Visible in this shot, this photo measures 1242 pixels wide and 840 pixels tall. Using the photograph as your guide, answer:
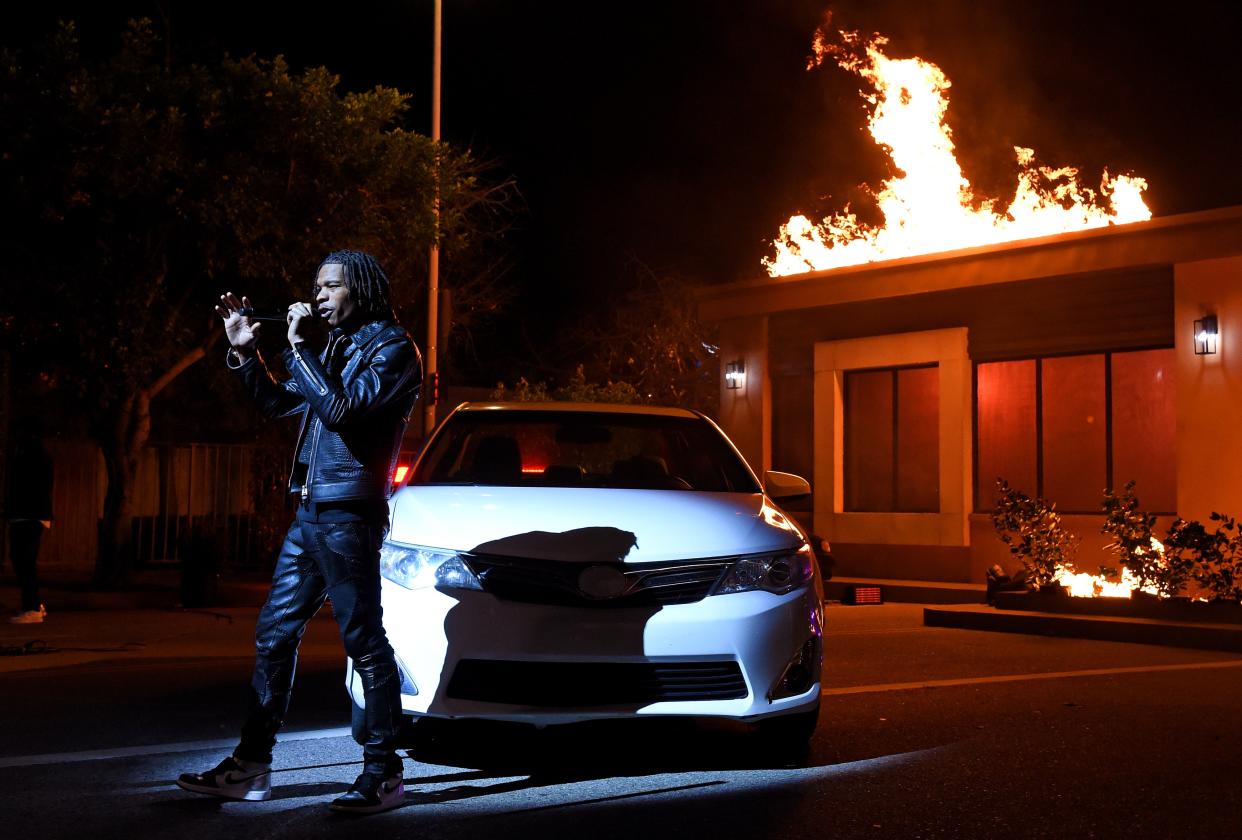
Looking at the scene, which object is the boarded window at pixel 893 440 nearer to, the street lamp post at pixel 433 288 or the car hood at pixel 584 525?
the street lamp post at pixel 433 288

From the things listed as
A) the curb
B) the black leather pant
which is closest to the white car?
the black leather pant

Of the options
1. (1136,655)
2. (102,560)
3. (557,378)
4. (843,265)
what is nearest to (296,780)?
(1136,655)

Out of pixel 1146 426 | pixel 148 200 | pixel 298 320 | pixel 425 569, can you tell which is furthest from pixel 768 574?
pixel 1146 426

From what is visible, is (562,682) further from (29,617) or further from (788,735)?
(29,617)

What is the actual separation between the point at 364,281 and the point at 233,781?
1820 millimetres

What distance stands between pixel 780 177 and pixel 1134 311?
12.9 metres

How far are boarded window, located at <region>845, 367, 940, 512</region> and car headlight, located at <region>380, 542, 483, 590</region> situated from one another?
1606 centimetres

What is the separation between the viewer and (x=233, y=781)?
17.7 ft

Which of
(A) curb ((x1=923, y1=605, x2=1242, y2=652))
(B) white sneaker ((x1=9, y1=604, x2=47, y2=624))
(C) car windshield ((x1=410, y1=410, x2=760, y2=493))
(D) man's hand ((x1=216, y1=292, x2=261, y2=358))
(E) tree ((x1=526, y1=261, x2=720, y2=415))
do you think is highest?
(E) tree ((x1=526, y1=261, x2=720, y2=415))

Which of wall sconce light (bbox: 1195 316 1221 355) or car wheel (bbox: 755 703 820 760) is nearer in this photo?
car wheel (bbox: 755 703 820 760)

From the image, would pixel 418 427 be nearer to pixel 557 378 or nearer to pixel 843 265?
pixel 843 265

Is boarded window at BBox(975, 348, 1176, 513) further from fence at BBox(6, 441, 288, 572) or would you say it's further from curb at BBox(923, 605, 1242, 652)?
fence at BBox(6, 441, 288, 572)

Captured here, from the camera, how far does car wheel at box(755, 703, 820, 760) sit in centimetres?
636

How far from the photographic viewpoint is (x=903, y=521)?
69.5 feet
